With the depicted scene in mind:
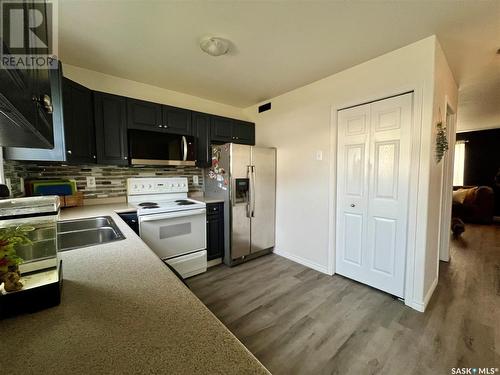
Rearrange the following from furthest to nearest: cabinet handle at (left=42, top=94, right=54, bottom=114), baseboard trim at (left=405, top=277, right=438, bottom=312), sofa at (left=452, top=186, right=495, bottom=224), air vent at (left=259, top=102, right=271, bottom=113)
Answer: sofa at (left=452, top=186, right=495, bottom=224) → air vent at (left=259, top=102, right=271, bottom=113) → baseboard trim at (left=405, top=277, right=438, bottom=312) → cabinet handle at (left=42, top=94, right=54, bottom=114)

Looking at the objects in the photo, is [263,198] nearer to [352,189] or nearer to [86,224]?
[352,189]

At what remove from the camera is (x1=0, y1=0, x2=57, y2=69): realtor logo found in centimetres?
45

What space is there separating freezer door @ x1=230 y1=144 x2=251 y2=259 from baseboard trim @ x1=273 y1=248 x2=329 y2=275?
1.80 feet

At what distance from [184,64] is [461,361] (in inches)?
130

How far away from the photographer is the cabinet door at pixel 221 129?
3.00 metres

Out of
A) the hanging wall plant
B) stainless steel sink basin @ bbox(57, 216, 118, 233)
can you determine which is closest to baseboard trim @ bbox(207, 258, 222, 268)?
stainless steel sink basin @ bbox(57, 216, 118, 233)

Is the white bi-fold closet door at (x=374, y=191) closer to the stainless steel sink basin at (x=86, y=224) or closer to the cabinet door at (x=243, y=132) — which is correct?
the cabinet door at (x=243, y=132)

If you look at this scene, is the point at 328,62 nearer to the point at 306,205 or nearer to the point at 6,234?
the point at 306,205

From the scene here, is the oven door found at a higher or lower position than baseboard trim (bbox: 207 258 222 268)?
higher

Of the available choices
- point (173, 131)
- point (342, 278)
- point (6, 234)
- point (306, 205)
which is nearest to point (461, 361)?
point (342, 278)

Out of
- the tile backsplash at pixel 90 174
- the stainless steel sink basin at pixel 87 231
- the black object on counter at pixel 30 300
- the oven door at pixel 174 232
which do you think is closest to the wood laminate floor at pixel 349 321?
the oven door at pixel 174 232

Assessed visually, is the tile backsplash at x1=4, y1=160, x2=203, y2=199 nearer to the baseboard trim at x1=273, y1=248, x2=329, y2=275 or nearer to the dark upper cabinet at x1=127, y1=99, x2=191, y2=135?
the dark upper cabinet at x1=127, y1=99, x2=191, y2=135

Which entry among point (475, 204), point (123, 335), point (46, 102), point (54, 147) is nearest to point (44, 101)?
point (46, 102)

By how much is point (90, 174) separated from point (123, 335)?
2.49 m
